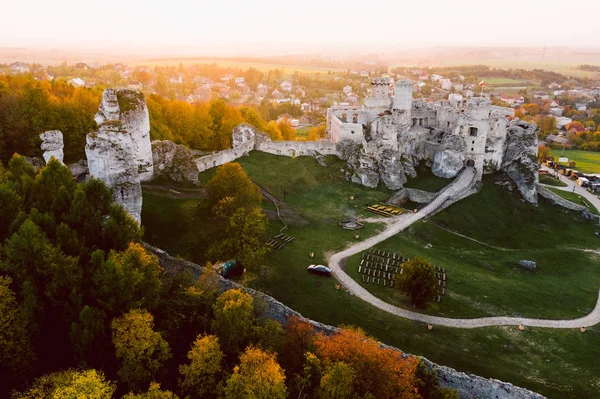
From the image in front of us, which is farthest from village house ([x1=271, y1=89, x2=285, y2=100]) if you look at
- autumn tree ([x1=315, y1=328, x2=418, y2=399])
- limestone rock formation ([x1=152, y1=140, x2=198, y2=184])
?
autumn tree ([x1=315, y1=328, x2=418, y2=399])

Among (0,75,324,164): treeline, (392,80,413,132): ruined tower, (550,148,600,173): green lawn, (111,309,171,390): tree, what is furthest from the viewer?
(550,148,600,173): green lawn

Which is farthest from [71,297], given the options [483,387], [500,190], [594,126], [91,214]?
[594,126]

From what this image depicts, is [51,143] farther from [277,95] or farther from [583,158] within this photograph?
[277,95]

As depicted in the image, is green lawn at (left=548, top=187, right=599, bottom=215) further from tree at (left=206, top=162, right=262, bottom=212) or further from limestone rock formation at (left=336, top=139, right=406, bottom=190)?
tree at (left=206, top=162, right=262, bottom=212)

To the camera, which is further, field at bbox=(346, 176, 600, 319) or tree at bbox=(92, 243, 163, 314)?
field at bbox=(346, 176, 600, 319)

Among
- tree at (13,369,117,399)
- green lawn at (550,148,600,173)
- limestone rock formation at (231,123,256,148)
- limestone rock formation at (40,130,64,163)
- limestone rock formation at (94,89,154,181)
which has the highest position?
limestone rock formation at (94,89,154,181)

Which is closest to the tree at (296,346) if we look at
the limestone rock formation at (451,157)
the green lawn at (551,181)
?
the limestone rock formation at (451,157)

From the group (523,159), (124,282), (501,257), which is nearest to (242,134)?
(501,257)

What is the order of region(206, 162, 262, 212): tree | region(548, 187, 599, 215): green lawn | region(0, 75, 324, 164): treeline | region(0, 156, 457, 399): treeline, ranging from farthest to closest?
region(548, 187, 599, 215): green lawn
region(0, 75, 324, 164): treeline
region(206, 162, 262, 212): tree
region(0, 156, 457, 399): treeline
